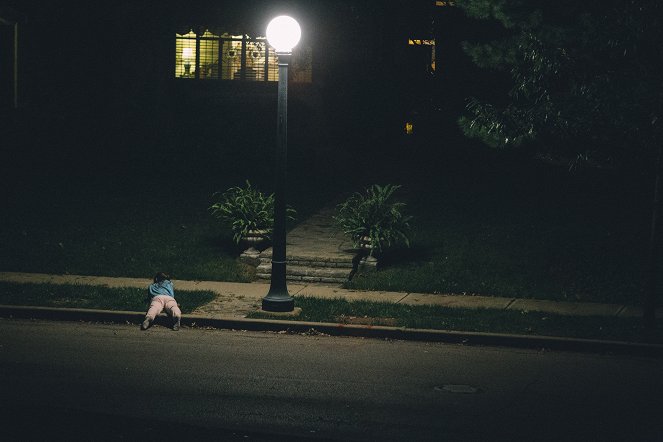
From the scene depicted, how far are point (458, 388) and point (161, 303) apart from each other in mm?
4675

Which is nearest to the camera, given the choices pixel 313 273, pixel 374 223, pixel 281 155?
pixel 281 155

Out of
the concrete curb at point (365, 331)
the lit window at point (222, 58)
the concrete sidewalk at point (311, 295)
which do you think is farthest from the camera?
the lit window at point (222, 58)

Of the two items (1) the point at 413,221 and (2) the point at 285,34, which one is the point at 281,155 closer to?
(2) the point at 285,34

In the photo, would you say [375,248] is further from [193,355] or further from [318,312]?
[193,355]

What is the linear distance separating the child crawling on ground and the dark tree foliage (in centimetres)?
554

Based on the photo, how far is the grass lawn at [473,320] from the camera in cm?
1252

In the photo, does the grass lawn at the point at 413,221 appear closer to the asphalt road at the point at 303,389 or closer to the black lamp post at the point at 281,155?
the black lamp post at the point at 281,155

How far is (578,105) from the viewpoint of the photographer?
44.9ft

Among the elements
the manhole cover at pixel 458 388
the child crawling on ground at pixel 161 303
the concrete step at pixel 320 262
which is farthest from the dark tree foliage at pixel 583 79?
the child crawling on ground at pixel 161 303

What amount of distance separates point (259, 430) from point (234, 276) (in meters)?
8.19

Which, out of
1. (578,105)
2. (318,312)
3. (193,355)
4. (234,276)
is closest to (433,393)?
(193,355)

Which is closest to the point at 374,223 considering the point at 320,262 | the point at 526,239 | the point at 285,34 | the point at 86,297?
the point at 320,262

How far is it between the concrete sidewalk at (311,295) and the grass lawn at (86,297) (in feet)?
1.04

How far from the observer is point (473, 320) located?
43.2ft
